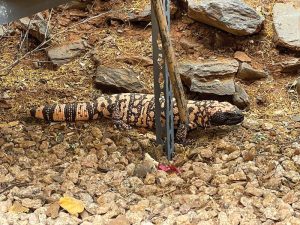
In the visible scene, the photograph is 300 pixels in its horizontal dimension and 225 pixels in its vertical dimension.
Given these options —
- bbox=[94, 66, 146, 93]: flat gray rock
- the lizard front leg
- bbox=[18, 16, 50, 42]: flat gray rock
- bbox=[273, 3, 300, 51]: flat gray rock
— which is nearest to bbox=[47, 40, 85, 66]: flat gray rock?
bbox=[18, 16, 50, 42]: flat gray rock

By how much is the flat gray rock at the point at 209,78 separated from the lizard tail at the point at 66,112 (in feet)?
2.27

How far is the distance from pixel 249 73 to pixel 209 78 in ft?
1.06

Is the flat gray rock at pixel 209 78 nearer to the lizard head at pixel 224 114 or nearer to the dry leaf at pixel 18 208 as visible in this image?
the lizard head at pixel 224 114

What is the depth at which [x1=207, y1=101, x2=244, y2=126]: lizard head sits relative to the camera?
3.42 meters

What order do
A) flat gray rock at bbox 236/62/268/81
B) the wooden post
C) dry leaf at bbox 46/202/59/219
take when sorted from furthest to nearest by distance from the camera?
flat gray rock at bbox 236/62/268/81, dry leaf at bbox 46/202/59/219, the wooden post

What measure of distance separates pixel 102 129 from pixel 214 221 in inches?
53.1

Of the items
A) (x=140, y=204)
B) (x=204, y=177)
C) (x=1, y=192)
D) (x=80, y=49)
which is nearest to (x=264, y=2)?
(x=80, y=49)

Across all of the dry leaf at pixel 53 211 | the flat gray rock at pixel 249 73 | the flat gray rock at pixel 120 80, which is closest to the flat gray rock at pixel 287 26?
the flat gray rock at pixel 249 73

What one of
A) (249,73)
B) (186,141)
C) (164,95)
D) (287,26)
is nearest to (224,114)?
(186,141)

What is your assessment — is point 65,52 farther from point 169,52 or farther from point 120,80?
point 169,52

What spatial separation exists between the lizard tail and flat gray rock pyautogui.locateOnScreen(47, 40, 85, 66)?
2.29 feet

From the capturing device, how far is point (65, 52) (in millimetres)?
4309

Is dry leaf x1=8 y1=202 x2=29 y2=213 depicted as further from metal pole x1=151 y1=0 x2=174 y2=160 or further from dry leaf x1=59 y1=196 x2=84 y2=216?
metal pole x1=151 y1=0 x2=174 y2=160

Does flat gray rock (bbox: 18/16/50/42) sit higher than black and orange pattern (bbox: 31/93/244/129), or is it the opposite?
flat gray rock (bbox: 18/16/50/42)
